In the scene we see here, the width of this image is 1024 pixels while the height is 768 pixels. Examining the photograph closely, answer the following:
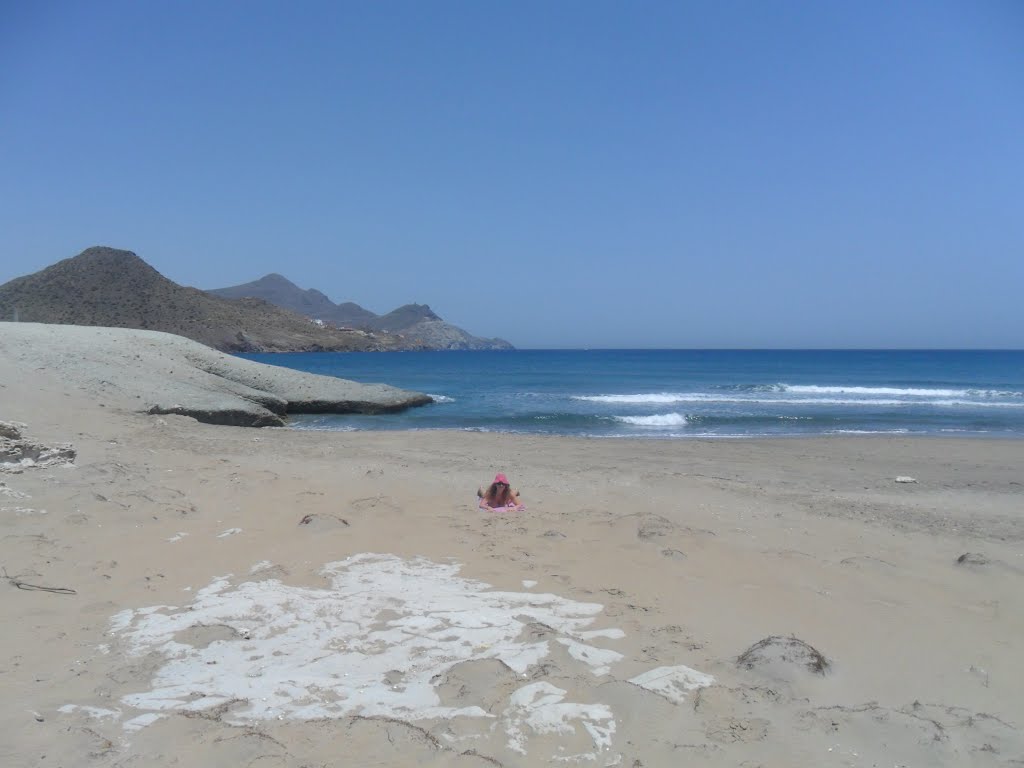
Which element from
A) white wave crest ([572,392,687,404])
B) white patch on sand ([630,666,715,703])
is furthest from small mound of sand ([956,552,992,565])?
white wave crest ([572,392,687,404])

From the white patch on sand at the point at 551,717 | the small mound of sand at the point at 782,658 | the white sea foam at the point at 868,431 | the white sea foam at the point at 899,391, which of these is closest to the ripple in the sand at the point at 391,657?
the white patch on sand at the point at 551,717

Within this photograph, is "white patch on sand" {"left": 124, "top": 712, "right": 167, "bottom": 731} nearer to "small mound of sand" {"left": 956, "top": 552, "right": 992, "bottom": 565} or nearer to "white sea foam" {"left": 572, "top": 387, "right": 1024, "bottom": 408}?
"small mound of sand" {"left": 956, "top": 552, "right": 992, "bottom": 565}

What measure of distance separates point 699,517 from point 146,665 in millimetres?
5309

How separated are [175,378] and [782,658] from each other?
54.4 feet

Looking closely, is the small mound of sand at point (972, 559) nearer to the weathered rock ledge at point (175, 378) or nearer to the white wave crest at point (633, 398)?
the weathered rock ledge at point (175, 378)

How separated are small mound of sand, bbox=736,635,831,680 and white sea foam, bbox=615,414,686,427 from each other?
16.1 m

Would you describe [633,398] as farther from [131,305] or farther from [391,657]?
[131,305]

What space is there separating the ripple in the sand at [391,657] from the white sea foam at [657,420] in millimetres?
15888

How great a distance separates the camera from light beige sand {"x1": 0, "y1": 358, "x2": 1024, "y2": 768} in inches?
112

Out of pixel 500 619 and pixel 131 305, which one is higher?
pixel 131 305

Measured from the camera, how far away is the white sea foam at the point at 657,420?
65.1 feet

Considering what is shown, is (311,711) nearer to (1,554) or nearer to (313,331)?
(1,554)

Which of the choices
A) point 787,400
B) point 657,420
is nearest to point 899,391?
point 787,400

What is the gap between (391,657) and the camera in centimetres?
352
